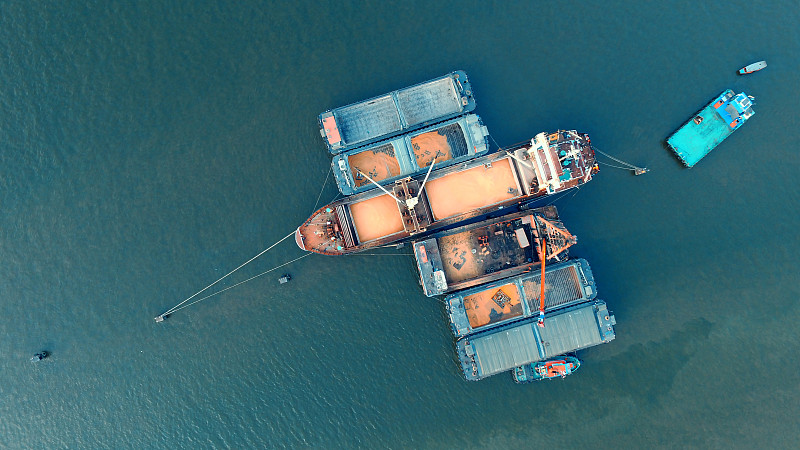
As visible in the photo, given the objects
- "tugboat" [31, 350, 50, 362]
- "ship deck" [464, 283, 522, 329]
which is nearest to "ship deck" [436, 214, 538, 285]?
"ship deck" [464, 283, 522, 329]

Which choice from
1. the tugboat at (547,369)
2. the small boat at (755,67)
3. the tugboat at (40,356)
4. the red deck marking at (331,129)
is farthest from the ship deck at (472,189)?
the tugboat at (40,356)

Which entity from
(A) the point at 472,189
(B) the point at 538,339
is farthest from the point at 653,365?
(A) the point at 472,189

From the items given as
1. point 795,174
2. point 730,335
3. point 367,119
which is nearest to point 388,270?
point 367,119

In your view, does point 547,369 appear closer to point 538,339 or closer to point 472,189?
point 538,339

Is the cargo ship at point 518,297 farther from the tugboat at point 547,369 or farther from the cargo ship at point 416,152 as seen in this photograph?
the cargo ship at point 416,152

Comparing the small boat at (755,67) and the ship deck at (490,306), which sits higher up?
the small boat at (755,67)

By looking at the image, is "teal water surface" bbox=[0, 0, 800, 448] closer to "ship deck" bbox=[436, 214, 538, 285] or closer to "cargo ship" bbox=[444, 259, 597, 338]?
"cargo ship" bbox=[444, 259, 597, 338]
